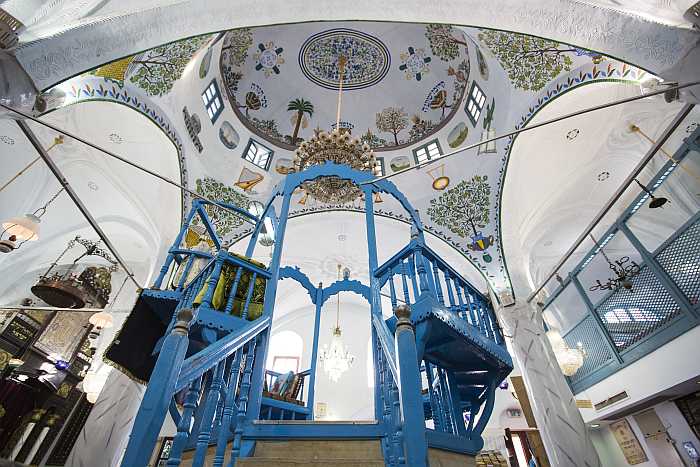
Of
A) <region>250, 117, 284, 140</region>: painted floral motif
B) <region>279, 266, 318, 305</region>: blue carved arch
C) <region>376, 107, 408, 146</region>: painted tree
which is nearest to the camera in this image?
<region>279, 266, 318, 305</region>: blue carved arch

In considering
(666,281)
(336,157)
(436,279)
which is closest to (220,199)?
(336,157)

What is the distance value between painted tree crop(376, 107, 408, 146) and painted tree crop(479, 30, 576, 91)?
374 cm

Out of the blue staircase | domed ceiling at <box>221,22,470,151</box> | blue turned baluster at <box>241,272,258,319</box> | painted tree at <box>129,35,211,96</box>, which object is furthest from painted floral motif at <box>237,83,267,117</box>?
blue turned baluster at <box>241,272,258,319</box>

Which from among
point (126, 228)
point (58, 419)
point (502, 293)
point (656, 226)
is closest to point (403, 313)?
point (502, 293)

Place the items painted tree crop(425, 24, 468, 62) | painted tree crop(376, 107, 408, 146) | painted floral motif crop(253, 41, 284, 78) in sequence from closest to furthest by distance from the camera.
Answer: painted tree crop(425, 24, 468, 62) → painted floral motif crop(253, 41, 284, 78) → painted tree crop(376, 107, 408, 146)

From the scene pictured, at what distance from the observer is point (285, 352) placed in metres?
13.1

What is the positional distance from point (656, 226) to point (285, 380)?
9.76m

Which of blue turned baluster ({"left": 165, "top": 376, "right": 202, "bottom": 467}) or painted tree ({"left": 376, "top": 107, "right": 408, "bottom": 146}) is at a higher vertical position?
painted tree ({"left": 376, "top": 107, "right": 408, "bottom": 146})

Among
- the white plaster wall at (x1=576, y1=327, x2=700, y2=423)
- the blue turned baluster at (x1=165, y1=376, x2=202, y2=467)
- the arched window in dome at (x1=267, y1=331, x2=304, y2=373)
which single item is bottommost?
the blue turned baluster at (x1=165, y1=376, x2=202, y2=467)

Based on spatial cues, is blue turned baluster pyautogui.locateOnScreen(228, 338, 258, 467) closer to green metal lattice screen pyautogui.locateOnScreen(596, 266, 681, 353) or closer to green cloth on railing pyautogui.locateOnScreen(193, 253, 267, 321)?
green cloth on railing pyautogui.locateOnScreen(193, 253, 267, 321)

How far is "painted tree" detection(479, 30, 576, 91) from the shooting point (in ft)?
21.3

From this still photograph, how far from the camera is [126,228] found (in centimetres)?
881

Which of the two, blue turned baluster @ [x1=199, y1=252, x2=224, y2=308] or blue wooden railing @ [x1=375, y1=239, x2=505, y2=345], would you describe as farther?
blue wooden railing @ [x1=375, y1=239, x2=505, y2=345]

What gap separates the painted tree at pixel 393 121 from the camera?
10.8 meters
